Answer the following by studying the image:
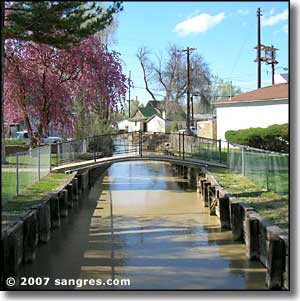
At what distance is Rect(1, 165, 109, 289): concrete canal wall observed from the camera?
7438 millimetres

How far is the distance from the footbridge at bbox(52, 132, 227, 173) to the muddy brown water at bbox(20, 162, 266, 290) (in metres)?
1.78

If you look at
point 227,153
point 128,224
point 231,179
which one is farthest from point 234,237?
point 227,153

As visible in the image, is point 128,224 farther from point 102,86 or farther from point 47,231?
point 102,86

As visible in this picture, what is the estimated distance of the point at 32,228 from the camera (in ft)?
32.5

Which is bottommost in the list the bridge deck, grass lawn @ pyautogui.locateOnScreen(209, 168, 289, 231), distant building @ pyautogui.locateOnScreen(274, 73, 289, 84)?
grass lawn @ pyautogui.locateOnScreen(209, 168, 289, 231)

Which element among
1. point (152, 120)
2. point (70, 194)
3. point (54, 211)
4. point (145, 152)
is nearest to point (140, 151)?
point (145, 152)

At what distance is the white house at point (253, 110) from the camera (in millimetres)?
23741

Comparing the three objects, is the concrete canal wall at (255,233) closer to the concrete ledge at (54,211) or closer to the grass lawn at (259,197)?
the grass lawn at (259,197)

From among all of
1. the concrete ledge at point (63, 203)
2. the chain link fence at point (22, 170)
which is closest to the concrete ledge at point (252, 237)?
the chain link fence at point (22, 170)

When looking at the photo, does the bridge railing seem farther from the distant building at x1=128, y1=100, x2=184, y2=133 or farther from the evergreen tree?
the distant building at x1=128, y1=100, x2=184, y2=133

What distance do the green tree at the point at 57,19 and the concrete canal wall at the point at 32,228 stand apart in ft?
4.45

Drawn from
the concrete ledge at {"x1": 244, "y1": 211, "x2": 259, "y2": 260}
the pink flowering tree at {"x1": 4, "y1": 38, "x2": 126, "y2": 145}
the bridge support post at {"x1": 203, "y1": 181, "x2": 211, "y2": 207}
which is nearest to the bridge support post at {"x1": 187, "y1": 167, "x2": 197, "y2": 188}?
the pink flowering tree at {"x1": 4, "y1": 38, "x2": 126, "y2": 145}

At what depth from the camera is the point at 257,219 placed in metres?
9.63

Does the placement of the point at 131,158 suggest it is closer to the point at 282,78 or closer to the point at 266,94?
the point at 282,78
